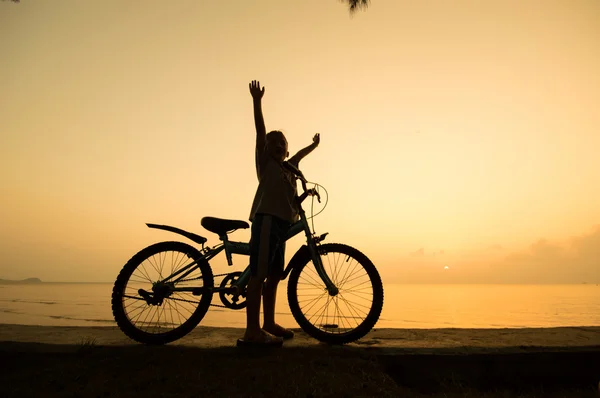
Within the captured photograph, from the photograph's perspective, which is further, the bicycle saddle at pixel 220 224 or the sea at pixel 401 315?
the sea at pixel 401 315

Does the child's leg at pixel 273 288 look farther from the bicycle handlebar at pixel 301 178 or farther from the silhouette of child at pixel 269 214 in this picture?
the bicycle handlebar at pixel 301 178

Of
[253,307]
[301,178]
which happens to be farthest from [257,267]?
[301,178]

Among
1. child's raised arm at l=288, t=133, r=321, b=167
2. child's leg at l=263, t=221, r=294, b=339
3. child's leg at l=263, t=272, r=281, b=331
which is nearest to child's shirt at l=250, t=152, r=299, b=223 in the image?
child's leg at l=263, t=221, r=294, b=339

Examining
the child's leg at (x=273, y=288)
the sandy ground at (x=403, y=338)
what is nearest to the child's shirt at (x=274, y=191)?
the child's leg at (x=273, y=288)

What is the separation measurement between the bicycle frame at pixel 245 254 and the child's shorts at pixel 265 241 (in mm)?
133

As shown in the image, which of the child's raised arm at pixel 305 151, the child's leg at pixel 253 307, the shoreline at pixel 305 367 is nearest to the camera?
the shoreline at pixel 305 367

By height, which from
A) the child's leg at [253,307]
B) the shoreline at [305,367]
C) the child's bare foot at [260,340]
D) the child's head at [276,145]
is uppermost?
the child's head at [276,145]

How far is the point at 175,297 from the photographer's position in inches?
185

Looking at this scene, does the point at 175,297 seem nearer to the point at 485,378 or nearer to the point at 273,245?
the point at 273,245

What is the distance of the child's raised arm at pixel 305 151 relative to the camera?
4996 millimetres

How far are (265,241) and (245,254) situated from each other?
427 millimetres

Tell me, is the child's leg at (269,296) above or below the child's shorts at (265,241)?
below

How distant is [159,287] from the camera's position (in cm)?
464

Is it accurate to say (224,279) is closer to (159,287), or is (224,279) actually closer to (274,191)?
(159,287)
